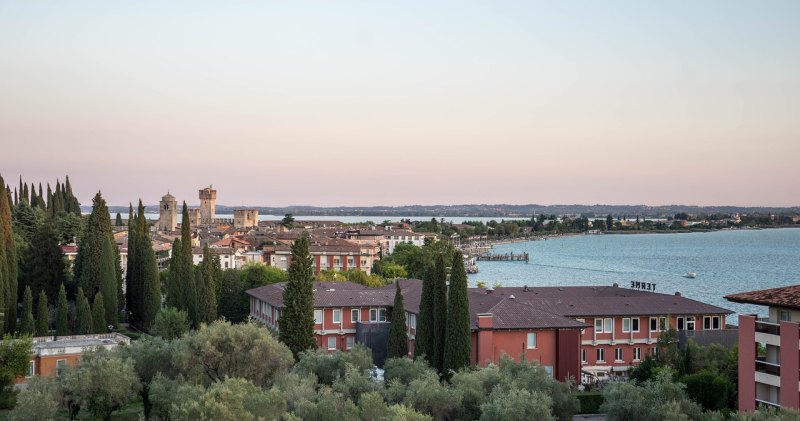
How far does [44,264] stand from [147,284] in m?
7.84

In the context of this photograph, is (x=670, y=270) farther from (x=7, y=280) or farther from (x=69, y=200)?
(x=7, y=280)

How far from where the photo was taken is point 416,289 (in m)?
49.6

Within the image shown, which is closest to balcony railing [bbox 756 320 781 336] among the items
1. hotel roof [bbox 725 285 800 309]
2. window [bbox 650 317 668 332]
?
hotel roof [bbox 725 285 800 309]

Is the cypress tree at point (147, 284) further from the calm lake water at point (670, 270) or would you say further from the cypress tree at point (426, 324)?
the calm lake water at point (670, 270)

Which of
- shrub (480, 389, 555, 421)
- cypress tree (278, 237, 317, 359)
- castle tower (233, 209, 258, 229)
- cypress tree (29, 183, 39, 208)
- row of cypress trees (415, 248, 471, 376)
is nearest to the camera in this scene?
shrub (480, 389, 555, 421)

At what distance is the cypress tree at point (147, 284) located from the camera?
56.7 meters

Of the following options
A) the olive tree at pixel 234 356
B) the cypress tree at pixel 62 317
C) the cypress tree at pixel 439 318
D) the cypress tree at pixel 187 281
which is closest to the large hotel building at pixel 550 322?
the cypress tree at pixel 439 318

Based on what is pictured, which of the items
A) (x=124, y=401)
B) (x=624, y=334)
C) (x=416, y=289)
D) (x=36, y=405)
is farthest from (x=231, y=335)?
(x=624, y=334)

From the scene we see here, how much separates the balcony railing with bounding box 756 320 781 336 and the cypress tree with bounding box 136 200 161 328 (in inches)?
1621

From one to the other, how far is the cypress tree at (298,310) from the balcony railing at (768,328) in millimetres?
20847

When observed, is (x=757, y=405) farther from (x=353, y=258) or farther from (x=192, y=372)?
(x=353, y=258)

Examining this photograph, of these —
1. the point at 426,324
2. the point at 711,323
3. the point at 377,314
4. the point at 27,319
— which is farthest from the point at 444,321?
the point at 27,319

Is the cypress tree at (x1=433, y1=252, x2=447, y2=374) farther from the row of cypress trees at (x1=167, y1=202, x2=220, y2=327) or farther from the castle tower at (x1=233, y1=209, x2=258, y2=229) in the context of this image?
the castle tower at (x1=233, y1=209, x2=258, y2=229)

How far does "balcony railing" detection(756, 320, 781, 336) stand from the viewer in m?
23.5
